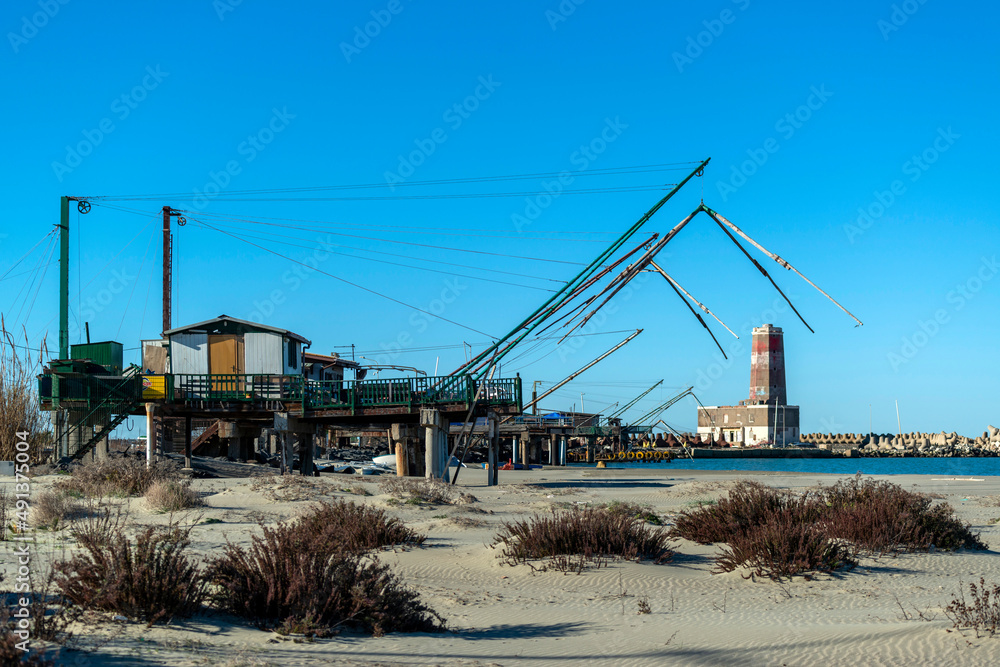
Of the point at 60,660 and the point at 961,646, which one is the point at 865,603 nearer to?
the point at 961,646

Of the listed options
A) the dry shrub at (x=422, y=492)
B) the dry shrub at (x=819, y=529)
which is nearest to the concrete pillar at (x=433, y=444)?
the dry shrub at (x=422, y=492)

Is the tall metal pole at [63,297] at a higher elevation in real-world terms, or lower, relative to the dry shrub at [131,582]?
higher

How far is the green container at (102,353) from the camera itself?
3612 centimetres

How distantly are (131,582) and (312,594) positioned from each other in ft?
5.08

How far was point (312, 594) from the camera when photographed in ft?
25.9

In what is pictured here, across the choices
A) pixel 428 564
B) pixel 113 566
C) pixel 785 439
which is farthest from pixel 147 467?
pixel 785 439

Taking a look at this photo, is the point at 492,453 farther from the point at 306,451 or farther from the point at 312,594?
the point at 312,594

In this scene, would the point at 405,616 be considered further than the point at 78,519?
No

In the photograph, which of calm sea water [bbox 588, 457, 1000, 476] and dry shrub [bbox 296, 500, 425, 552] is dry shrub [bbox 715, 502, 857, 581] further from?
calm sea water [bbox 588, 457, 1000, 476]

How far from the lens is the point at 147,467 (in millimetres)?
21109

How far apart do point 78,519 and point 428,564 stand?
6167 mm

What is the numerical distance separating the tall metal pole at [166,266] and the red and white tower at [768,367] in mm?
111035

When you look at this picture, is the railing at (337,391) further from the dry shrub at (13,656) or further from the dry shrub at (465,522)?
the dry shrub at (13,656)

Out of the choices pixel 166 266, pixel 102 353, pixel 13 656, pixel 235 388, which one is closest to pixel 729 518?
pixel 13 656
